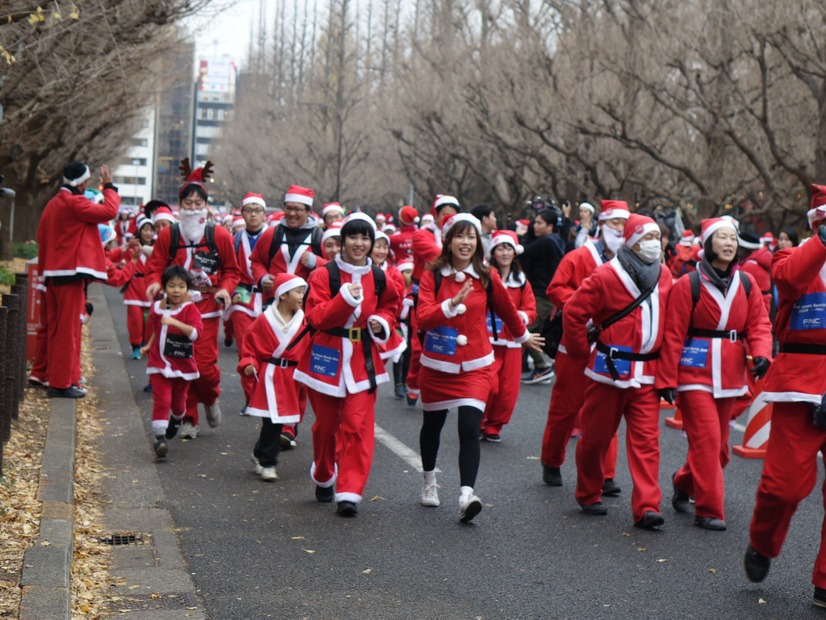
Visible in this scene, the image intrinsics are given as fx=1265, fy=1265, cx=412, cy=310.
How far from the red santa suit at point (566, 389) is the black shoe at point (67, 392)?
459 centimetres

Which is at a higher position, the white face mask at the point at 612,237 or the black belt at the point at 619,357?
the white face mask at the point at 612,237

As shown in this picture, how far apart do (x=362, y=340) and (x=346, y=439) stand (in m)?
0.59

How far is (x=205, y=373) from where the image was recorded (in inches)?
372

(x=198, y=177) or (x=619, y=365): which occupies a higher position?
(x=198, y=177)

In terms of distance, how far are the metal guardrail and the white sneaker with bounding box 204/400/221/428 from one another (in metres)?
1.42

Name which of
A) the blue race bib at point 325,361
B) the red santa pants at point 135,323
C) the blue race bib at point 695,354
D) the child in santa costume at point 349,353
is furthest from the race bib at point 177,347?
the red santa pants at point 135,323

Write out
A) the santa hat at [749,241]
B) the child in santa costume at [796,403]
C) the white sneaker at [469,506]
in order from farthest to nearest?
the santa hat at [749,241], the white sneaker at [469,506], the child in santa costume at [796,403]

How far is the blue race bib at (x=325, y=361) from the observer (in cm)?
733

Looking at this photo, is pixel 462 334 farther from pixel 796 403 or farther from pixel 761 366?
pixel 796 403

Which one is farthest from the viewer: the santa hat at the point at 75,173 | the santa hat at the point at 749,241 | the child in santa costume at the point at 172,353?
the santa hat at the point at 749,241

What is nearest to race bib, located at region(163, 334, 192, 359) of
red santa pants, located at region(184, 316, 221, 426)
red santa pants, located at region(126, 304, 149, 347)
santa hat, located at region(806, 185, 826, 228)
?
red santa pants, located at region(184, 316, 221, 426)

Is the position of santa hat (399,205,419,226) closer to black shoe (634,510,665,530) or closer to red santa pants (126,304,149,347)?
red santa pants (126,304,149,347)

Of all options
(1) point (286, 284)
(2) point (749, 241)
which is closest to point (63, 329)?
(1) point (286, 284)

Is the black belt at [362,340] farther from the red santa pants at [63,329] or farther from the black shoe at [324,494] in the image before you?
the red santa pants at [63,329]
